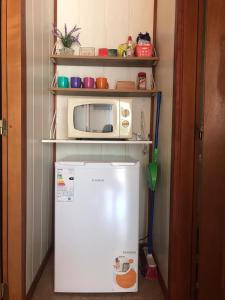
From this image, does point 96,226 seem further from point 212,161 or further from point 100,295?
point 212,161

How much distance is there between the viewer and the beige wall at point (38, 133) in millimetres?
1462

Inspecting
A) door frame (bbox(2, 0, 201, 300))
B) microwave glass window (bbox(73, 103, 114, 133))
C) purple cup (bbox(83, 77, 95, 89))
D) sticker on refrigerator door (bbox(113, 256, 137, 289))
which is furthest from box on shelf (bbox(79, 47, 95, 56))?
sticker on refrigerator door (bbox(113, 256, 137, 289))

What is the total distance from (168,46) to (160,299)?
159cm

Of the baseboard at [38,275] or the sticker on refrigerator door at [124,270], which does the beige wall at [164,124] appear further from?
the baseboard at [38,275]

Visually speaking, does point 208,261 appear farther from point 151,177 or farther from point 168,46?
point 168,46

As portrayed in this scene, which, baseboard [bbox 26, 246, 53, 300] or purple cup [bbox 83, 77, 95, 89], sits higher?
purple cup [bbox 83, 77, 95, 89]

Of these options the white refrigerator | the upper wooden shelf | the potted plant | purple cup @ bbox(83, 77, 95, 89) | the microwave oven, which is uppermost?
the potted plant

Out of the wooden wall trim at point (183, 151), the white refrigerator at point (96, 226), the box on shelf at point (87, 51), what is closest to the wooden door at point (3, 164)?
the white refrigerator at point (96, 226)

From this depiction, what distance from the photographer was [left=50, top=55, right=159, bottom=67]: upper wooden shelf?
182 centimetres

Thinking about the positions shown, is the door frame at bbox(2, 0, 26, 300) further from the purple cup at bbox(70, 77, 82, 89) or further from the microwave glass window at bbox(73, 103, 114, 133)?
the purple cup at bbox(70, 77, 82, 89)

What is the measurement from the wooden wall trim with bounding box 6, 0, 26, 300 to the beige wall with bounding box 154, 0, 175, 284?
84 cm

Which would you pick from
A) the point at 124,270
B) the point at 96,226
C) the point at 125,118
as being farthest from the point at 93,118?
the point at 124,270

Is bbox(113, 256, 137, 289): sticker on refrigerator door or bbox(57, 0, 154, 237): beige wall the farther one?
bbox(57, 0, 154, 237): beige wall

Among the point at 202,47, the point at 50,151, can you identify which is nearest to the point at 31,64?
the point at 50,151
